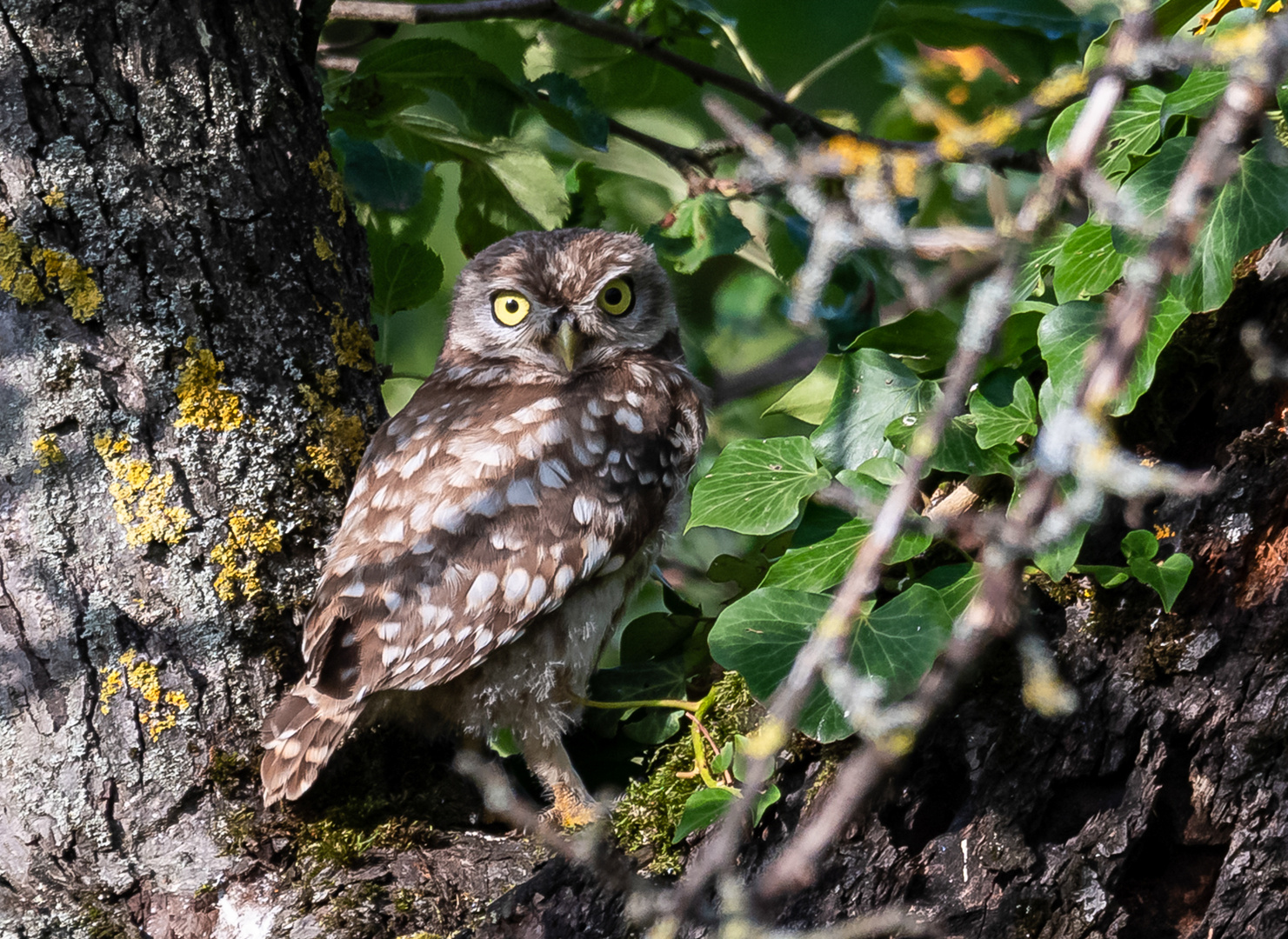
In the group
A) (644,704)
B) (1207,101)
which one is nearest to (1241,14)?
(1207,101)

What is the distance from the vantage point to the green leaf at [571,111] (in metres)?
2.87

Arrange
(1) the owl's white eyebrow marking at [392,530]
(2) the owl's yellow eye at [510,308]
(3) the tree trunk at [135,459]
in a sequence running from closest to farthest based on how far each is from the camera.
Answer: (3) the tree trunk at [135,459] → (1) the owl's white eyebrow marking at [392,530] → (2) the owl's yellow eye at [510,308]

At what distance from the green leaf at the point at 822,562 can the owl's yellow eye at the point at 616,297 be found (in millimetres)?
1401

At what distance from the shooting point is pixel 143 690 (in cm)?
208

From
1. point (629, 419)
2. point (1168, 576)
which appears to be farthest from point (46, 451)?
point (1168, 576)

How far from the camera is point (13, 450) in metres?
2.07

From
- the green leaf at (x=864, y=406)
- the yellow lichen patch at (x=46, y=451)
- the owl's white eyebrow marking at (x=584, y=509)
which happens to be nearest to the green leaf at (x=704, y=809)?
the green leaf at (x=864, y=406)

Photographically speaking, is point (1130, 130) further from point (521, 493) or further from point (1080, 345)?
point (521, 493)

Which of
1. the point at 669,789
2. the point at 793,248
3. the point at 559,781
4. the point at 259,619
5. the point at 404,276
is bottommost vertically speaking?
the point at 559,781

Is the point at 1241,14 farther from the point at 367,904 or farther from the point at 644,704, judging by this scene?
the point at 367,904

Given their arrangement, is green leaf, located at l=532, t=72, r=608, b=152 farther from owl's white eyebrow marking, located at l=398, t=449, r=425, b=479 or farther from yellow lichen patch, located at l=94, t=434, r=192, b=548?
yellow lichen patch, located at l=94, t=434, r=192, b=548

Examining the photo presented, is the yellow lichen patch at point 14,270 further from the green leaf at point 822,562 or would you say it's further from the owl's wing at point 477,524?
the green leaf at point 822,562

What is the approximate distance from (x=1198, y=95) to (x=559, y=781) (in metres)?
1.91

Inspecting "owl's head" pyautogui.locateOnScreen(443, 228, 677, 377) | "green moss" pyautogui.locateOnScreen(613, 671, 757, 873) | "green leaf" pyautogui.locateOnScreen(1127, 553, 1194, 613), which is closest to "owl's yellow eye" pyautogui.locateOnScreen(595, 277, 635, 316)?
"owl's head" pyautogui.locateOnScreen(443, 228, 677, 377)
